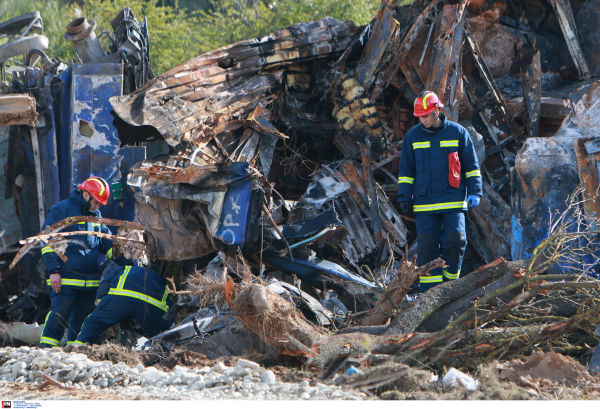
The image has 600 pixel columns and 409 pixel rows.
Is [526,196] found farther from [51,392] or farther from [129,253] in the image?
[51,392]

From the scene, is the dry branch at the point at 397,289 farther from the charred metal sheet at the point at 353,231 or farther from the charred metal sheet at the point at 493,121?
the charred metal sheet at the point at 493,121

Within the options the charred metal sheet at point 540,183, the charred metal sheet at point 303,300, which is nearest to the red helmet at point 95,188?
the charred metal sheet at point 303,300

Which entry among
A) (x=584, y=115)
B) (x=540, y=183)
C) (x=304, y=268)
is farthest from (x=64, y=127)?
(x=584, y=115)

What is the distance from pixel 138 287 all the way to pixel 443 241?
2.45m

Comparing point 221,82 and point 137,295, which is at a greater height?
point 221,82

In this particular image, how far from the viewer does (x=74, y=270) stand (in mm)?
4980

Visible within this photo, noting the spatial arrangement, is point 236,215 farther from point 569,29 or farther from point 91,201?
point 569,29

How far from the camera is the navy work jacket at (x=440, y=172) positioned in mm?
4422

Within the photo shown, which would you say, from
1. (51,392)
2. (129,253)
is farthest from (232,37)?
(51,392)

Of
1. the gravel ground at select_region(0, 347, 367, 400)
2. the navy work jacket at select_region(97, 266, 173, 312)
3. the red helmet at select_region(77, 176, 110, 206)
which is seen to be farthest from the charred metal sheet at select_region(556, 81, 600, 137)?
the red helmet at select_region(77, 176, 110, 206)

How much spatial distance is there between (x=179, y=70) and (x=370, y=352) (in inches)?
154

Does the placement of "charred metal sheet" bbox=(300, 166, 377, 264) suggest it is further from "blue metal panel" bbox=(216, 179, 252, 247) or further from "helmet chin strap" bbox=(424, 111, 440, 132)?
"helmet chin strap" bbox=(424, 111, 440, 132)

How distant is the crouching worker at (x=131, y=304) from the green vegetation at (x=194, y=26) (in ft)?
31.1

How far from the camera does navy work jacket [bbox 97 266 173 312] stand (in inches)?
174
